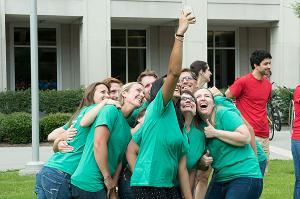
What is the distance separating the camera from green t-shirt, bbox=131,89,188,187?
4379mm

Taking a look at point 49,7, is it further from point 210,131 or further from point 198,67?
point 210,131

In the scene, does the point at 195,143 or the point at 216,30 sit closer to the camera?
the point at 195,143

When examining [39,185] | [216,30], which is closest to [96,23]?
[216,30]

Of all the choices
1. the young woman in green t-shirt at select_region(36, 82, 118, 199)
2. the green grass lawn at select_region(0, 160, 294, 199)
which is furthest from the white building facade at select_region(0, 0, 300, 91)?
the young woman in green t-shirt at select_region(36, 82, 118, 199)

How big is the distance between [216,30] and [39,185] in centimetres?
2114

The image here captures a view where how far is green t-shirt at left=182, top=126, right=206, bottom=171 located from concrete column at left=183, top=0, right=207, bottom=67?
57.2 feet

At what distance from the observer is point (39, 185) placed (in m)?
4.97

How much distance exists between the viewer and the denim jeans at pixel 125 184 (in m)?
5.00

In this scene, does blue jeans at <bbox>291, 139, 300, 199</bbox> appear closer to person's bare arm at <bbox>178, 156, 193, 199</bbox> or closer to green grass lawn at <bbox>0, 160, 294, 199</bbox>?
green grass lawn at <bbox>0, 160, 294, 199</bbox>

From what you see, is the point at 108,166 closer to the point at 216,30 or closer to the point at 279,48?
the point at 279,48

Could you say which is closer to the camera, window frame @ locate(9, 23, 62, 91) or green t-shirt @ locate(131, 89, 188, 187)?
green t-shirt @ locate(131, 89, 188, 187)

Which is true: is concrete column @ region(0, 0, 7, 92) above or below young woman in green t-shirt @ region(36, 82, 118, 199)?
above

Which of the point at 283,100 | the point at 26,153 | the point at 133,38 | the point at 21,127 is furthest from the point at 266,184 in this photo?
the point at 133,38

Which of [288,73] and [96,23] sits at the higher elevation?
[96,23]
